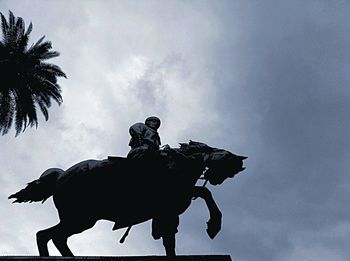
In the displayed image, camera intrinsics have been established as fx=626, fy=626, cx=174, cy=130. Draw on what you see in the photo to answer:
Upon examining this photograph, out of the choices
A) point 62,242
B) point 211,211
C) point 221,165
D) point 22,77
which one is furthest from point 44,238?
point 22,77

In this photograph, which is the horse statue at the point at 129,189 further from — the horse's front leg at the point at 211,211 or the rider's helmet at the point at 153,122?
the rider's helmet at the point at 153,122

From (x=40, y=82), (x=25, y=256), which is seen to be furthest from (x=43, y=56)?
(x=25, y=256)

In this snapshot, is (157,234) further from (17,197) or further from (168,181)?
(17,197)

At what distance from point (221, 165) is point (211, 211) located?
94 centimetres

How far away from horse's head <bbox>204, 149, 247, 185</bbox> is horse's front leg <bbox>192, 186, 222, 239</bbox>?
15.2 inches

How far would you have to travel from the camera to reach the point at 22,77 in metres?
30.0

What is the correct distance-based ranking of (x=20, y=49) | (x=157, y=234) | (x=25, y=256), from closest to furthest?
1. (x=25, y=256)
2. (x=157, y=234)
3. (x=20, y=49)

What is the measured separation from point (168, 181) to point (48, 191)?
2517 mm

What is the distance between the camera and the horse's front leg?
472 inches

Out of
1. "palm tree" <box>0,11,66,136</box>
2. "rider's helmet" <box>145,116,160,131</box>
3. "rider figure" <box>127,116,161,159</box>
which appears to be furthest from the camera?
"palm tree" <box>0,11,66,136</box>

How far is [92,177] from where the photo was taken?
41.4 ft

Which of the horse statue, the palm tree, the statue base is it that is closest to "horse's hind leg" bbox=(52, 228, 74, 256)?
the horse statue

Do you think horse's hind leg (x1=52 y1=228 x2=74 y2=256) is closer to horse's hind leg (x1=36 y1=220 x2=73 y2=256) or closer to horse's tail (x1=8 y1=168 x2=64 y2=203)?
horse's hind leg (x1=36 y1=220 x2=73 y2=256)

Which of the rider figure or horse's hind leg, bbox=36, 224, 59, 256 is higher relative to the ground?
the rider figure
